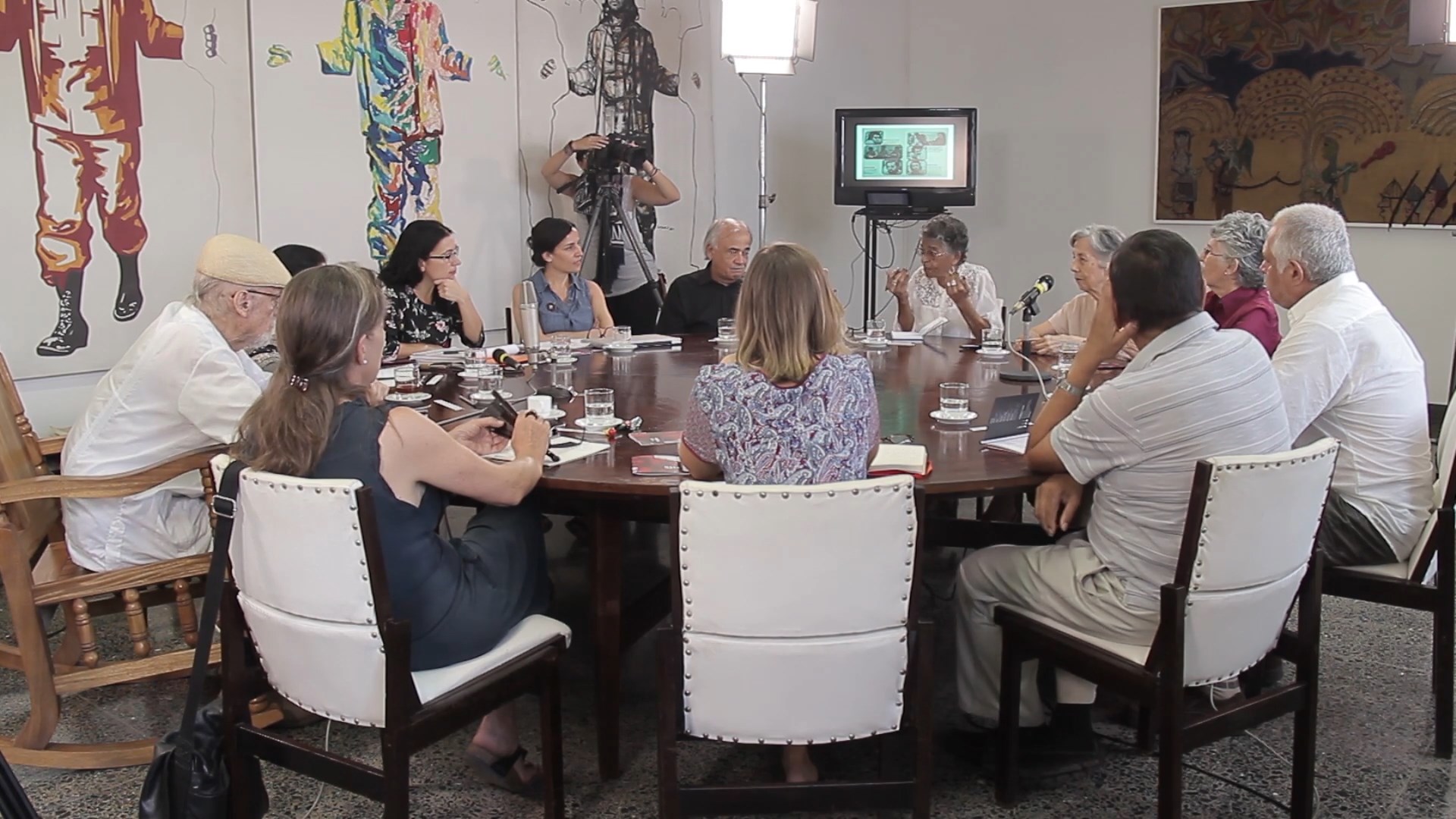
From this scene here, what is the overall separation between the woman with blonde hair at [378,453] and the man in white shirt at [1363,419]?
1.82 meters

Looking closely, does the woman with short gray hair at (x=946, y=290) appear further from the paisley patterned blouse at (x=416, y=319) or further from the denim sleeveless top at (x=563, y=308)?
the paisley patterned blouse at (x=416, y=319)

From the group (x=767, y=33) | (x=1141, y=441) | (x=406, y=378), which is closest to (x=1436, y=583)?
(x=1141, y=441)

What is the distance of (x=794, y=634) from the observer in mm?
1908

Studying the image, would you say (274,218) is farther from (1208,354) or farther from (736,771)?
A: (1208,354)

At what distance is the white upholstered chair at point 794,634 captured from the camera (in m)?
1.85

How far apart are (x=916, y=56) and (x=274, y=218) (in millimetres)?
4365

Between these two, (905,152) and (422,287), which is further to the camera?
(905,152)

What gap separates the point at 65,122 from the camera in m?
3.78

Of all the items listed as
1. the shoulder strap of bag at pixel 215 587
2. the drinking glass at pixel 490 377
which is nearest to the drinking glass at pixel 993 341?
the drinking glass at pixel 490 377

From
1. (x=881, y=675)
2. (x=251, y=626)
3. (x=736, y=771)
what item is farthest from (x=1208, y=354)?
(x=251, y=626)

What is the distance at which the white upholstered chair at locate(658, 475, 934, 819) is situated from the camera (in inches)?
73.0

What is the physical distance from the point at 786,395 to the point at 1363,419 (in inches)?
59.8

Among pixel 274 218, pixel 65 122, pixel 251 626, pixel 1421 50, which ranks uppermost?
pixel 1421 50

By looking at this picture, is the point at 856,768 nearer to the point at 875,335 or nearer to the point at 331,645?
the point at 331,645
